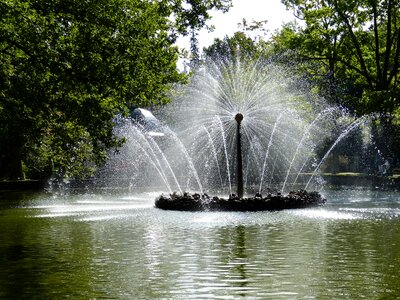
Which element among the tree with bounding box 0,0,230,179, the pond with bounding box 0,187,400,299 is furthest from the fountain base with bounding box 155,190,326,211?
the tree with bounding box 0,0,230,179

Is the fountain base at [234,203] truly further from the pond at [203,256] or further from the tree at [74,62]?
the tree at [74,62]

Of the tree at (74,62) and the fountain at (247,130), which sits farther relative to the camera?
the fountain at (247,130)

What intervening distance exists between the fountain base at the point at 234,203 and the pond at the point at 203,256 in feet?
3.47

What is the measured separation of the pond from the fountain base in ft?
3.47

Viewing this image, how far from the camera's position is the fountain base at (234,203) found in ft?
67.8

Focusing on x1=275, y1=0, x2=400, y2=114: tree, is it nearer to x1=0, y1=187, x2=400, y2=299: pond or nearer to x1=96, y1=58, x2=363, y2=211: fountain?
x1=96, y1=58, x2=363, y2=211: fountain

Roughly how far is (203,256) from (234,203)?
9.56 m

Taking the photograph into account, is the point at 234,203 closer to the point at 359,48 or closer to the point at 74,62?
the point at 74,62

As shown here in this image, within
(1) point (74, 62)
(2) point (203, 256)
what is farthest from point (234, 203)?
(2) point (203, 256)

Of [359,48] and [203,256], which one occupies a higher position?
[359,48]

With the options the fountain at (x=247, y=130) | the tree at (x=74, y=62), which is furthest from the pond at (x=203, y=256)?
the fountain at (x=247, y=130)

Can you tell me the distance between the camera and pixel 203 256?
440 inches

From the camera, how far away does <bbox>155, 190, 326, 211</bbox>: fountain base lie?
20.7m

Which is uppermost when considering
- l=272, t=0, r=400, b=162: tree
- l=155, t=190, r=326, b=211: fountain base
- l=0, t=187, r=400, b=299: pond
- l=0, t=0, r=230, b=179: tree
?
l=272, t=0, r=400, b=162: tree
